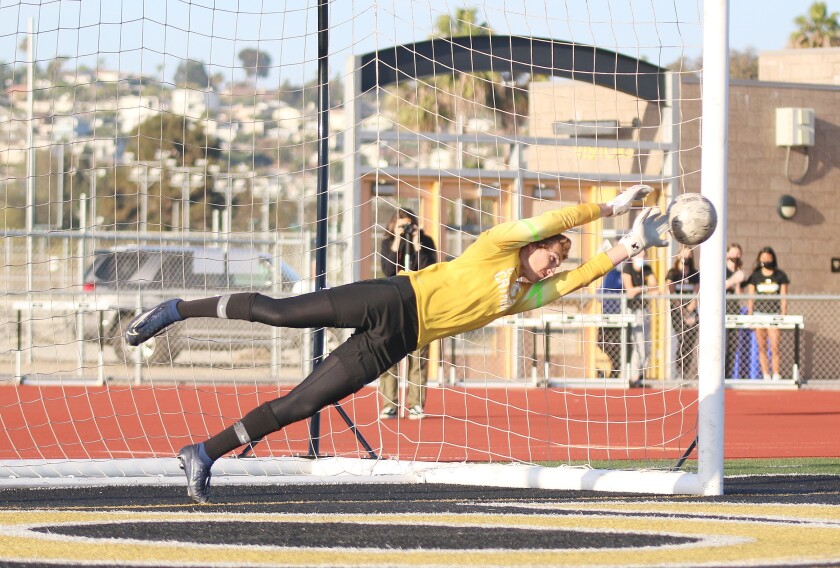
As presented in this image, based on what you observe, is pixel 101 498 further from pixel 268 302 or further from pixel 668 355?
pixel 668 355

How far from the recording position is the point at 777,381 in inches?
730

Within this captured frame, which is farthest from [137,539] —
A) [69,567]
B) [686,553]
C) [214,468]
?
[214,468]

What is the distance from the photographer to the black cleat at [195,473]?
705cm

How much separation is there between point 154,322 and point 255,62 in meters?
3.02

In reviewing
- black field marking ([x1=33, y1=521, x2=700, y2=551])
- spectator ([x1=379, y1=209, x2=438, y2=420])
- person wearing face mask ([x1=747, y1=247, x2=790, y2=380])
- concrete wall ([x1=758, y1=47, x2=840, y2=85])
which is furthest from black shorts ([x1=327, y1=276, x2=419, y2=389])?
concrete wall ([x1=758, y1=47, x2=840, y2=85])

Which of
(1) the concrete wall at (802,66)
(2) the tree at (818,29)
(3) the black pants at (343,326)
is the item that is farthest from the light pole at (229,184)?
(2) the tree at (818,29)

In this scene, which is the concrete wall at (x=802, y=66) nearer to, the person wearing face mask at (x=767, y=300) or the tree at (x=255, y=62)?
the person wearing face mask at (x=767, y=300)

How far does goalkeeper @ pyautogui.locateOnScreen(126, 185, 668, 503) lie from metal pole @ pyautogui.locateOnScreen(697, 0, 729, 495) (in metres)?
0.85

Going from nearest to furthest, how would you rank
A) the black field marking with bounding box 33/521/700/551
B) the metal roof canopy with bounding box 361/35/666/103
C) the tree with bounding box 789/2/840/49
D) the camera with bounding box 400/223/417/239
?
1. the black field marking with bounding box 33/521/700/551
2. the metal roof canopy with bounding box 361/35/666/103
3. the camera with bounding box 400/223/417/239
4. the tree with bounding box 789/2/840/49

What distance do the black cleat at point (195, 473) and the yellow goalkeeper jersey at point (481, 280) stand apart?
1.30 meters

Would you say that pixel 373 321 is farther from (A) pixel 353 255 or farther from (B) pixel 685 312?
(B) pixel 685 312

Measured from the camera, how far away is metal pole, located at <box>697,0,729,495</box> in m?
7.79

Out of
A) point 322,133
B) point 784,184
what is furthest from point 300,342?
point 322,133

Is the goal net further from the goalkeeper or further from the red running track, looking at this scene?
the goalkeeper
